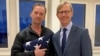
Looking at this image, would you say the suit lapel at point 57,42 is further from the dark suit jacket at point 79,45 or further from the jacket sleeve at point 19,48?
the jacket sleeve at point 19,48

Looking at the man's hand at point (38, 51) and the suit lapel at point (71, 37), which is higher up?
the suit lapel at point (71, 37)

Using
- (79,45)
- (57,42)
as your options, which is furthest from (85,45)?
(57,42)

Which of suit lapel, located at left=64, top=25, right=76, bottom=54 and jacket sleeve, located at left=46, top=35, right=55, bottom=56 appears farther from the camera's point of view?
jacket sleeve, located at left=46, top=35, right=55, bottom=56

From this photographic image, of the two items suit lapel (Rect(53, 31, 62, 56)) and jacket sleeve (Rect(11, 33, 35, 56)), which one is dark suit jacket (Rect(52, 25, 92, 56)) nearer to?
suit lapel (Rect(53, 31, 62, 56))

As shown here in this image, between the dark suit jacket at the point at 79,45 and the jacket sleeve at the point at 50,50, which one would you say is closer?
the dark suit jacket at the point at 79,45

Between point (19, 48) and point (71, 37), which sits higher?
point (71, 37)

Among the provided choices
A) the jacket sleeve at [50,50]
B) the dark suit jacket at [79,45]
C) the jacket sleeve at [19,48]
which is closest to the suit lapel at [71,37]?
the dark suit jacket at [79,45]

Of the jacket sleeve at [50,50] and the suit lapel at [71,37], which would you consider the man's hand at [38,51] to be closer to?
the jacket sleeve at [50,50]

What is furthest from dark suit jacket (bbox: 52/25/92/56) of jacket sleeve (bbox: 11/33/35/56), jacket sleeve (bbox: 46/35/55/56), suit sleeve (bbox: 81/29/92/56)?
jacket sleeve (bbox: 11/33/35/56)

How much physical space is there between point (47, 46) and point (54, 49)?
9cm

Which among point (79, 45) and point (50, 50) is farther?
point (50, 50)

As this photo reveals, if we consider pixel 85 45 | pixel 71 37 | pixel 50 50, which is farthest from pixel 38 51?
pixel 85 45

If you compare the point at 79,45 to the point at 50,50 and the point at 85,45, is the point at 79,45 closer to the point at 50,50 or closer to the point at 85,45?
the point at 85,45

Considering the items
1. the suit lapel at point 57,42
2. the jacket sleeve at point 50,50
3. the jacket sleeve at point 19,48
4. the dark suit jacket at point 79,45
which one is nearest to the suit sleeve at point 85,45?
the dark suit jacket at point 79,45
